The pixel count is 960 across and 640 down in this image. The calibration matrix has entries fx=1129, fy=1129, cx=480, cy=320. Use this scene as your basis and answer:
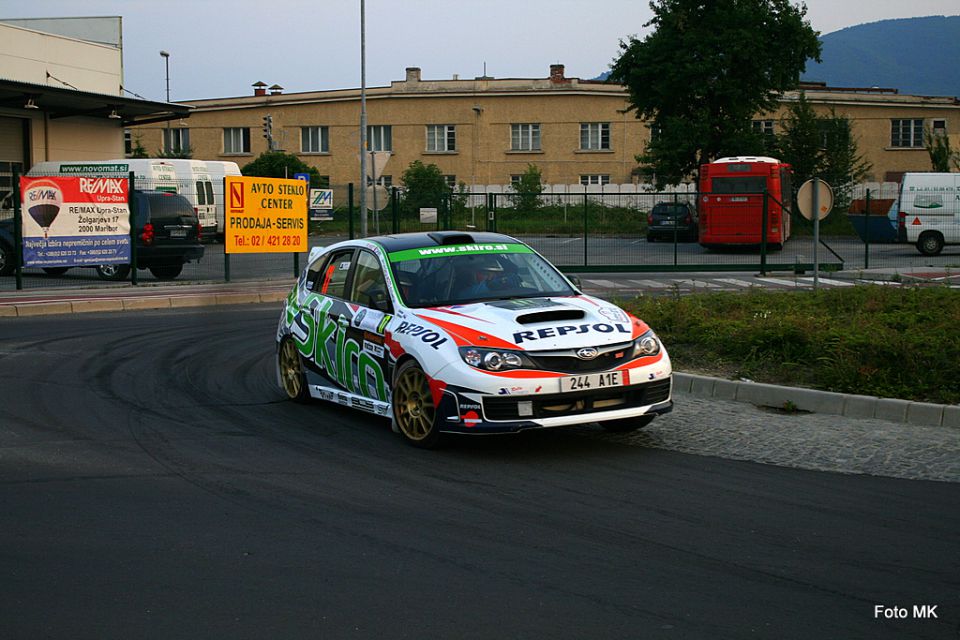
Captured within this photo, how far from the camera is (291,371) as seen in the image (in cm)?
1009

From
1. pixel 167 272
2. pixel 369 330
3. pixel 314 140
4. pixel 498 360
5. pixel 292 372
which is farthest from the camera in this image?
pixel 314 140

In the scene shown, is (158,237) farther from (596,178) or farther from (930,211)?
(596,178)

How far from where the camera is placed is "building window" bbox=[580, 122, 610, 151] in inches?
2675

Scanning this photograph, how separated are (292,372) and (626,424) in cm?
323

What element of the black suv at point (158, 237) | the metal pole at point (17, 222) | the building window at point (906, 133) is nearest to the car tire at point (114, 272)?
the black suv at point (158, 237)

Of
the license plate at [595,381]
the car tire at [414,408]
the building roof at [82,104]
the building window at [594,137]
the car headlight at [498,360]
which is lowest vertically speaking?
the car tire at [414,408]

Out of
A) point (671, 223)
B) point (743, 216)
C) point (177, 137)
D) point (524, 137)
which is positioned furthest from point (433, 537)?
point (177, 137)

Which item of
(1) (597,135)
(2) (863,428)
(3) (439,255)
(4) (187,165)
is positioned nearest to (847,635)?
(2) (863,428)

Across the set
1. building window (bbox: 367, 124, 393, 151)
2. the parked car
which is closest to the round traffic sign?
the parked car

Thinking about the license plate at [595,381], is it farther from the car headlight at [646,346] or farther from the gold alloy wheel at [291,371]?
the gold alloy wheel at [291,371]

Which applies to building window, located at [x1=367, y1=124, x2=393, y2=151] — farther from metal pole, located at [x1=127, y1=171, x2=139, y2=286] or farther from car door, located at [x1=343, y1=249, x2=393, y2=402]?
car door, located at [x1=343, y1=249, x2=393, y2=402]

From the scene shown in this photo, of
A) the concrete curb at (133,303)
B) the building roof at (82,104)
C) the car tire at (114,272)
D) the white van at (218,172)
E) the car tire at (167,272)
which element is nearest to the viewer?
the concrete curb at (133,303)

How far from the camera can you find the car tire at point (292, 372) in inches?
391

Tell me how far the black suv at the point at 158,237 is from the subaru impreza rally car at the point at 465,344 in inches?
583
